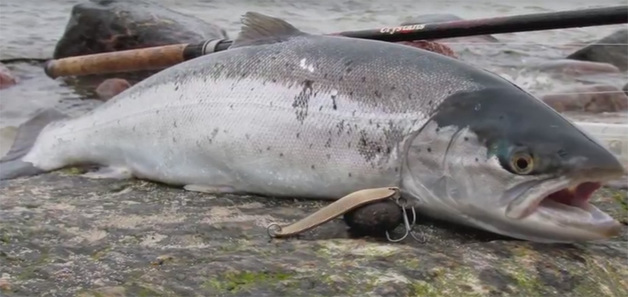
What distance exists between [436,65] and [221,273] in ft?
3.96

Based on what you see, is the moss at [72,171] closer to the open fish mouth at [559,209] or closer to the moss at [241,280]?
the moss at [241,280]

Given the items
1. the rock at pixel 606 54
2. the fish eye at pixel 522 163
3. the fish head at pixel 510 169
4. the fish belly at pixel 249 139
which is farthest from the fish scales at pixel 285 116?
the rock at pixel 606 54

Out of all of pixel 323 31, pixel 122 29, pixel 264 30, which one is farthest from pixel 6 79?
pixel 323 31

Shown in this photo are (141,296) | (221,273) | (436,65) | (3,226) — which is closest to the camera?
(141,296)

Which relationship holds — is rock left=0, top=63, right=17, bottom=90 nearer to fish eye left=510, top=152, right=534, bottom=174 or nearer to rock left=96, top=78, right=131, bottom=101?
rock left=96, top=78, right=131, bottom=101

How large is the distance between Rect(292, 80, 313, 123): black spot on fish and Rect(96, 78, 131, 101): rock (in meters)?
5.10

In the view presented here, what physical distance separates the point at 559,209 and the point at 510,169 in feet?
0.66

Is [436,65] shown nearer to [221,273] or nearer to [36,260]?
[221,273]

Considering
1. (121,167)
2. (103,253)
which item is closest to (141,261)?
(103,253)

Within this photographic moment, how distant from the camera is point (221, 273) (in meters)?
2.40

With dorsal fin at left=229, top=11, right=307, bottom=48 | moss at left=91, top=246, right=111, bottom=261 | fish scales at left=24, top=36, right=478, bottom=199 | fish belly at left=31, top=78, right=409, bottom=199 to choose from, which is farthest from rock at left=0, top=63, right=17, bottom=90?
moss at left=91, top=246, right=111, bottom=261

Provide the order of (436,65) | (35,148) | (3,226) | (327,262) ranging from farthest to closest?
(35,148), (436,65), (3,226), (327,262)

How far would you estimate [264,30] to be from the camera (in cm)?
364

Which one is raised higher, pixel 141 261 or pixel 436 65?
pixel 436 65
